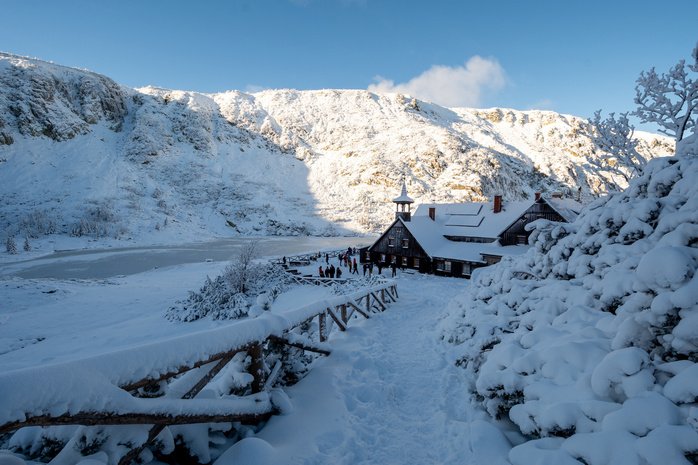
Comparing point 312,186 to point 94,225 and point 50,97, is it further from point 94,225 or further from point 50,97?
point 50,97

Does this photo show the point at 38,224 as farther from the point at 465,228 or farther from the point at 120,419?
the point at 120,419

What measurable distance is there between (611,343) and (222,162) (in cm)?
10730

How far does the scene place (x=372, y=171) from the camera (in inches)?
3583

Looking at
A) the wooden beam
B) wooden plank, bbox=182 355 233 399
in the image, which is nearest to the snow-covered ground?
the wooden beam

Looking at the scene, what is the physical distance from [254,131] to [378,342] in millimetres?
119176

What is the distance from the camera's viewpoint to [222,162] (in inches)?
3794

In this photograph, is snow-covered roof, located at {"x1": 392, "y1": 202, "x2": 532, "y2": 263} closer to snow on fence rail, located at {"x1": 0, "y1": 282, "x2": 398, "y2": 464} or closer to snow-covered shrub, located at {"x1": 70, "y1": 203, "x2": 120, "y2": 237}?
snow on fence rail, located at {"x1": 0, "y1": 282, "x2": 398, "y2": 464}

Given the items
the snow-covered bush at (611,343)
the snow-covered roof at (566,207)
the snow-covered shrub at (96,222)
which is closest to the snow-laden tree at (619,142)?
the snow-covered bush at (611,343)

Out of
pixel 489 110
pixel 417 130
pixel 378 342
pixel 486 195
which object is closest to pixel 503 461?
pixel 378 342

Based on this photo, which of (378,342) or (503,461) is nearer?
(503,461)

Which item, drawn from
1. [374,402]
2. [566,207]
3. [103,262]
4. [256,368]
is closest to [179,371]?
[256,368]

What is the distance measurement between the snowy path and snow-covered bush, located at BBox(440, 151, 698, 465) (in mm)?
483

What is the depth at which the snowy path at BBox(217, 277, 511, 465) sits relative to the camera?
10.6 ft

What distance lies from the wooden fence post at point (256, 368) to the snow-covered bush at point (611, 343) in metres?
3.00
